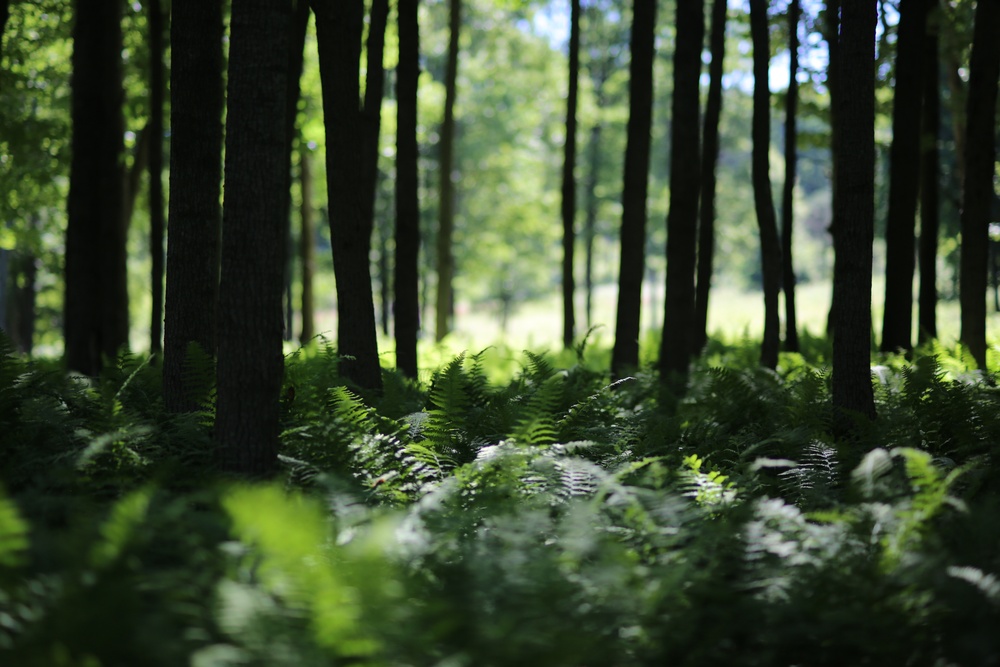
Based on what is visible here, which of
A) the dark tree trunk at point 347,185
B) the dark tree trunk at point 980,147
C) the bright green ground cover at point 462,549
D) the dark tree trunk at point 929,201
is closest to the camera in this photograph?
the bright green ground cover at point 462,549

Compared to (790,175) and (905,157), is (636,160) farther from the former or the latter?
(790,175)

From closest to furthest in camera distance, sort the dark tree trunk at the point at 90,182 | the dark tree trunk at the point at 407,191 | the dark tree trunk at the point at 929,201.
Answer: the dark tree trunk at the point at 407,191
the dark tree trunk at the point at 90,182
the dark tree trunk at the point at 929,201

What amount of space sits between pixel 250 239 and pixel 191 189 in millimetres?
1559

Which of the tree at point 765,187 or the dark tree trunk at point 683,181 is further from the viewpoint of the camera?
the tree at point 765,187

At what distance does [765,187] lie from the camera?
10914 millimetres

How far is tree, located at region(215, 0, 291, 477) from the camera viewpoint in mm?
4586

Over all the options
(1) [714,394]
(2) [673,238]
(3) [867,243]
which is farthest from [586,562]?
(2) [673,238]

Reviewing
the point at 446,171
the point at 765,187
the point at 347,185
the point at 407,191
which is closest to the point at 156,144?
the point at 407,191

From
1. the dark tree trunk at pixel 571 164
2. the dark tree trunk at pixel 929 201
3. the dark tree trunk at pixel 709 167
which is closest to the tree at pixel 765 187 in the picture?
the dark tree trunk at pixel 709 167

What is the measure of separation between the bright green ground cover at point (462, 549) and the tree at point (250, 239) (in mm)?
228

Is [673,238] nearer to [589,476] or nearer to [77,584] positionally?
[589,476]

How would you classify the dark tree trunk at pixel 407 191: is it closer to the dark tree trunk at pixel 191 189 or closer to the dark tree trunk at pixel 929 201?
the dark tree trunk at pixel 191 189

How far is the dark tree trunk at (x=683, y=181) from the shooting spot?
9305 millimetres

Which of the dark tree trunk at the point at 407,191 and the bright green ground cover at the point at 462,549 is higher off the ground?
the dark tree trunk at the point at 407,191
